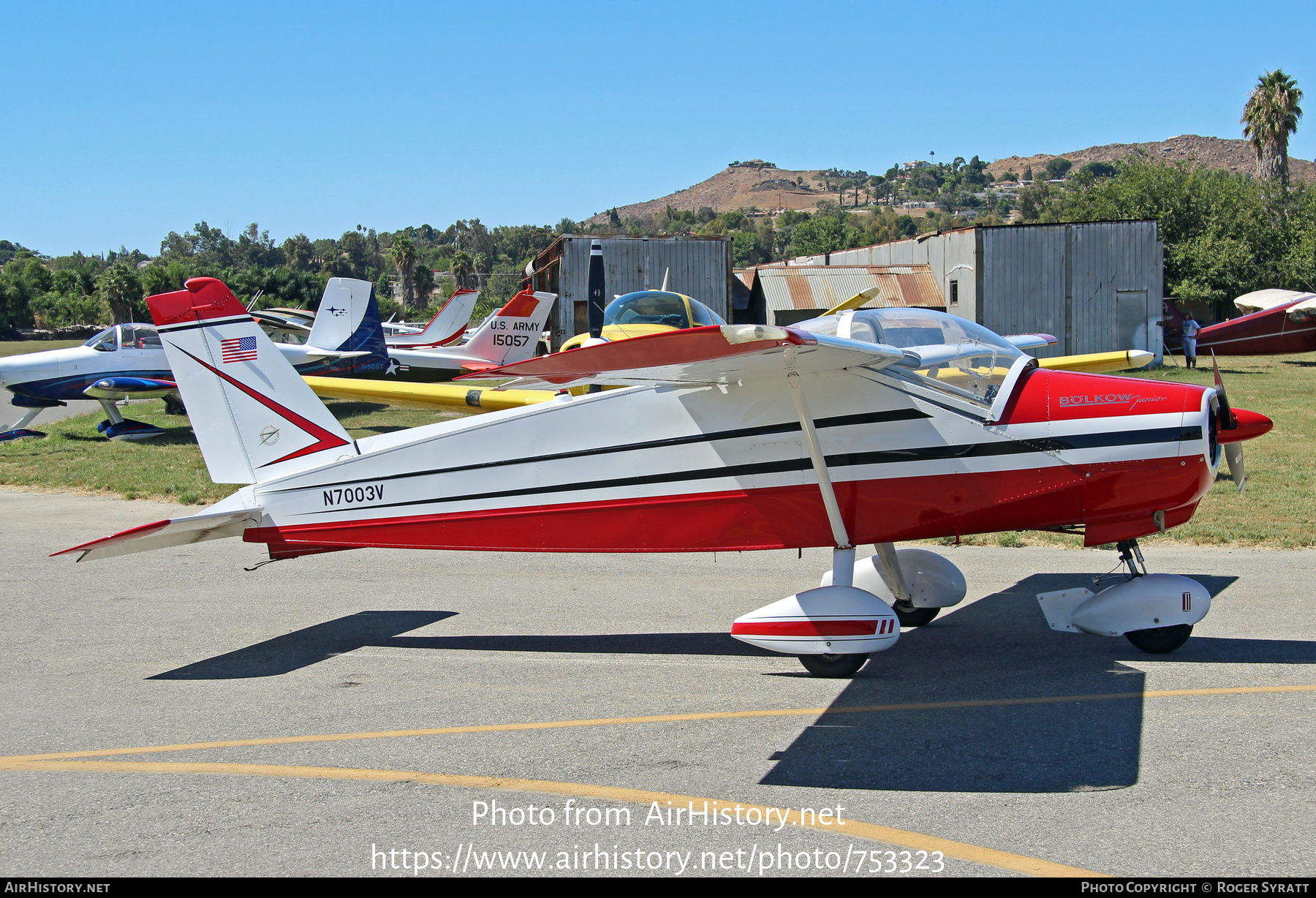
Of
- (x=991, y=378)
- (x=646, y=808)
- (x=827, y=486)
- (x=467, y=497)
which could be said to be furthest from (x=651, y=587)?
(x=646, y=808)

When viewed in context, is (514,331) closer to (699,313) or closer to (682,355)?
(699,313)

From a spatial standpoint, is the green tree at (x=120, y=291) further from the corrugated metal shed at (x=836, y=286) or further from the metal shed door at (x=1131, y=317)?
the metal shed door at (x=1131, y=317)

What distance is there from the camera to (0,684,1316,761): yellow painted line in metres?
4.75

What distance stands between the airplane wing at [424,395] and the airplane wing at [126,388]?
330 inches

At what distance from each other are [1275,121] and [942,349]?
5892cm

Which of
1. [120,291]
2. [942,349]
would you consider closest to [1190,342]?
[942,349]

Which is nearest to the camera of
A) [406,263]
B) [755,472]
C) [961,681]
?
[961,681]

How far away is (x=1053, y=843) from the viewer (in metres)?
3.53

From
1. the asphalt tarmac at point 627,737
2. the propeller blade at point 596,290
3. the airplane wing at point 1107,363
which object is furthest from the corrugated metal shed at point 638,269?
the asphalt tarmac at point 627,737

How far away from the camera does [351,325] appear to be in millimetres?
24438

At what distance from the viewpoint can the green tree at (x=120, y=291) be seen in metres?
75.1

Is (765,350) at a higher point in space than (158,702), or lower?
higher

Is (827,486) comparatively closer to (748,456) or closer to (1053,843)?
(748,456)

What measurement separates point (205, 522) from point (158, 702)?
1.16 m
